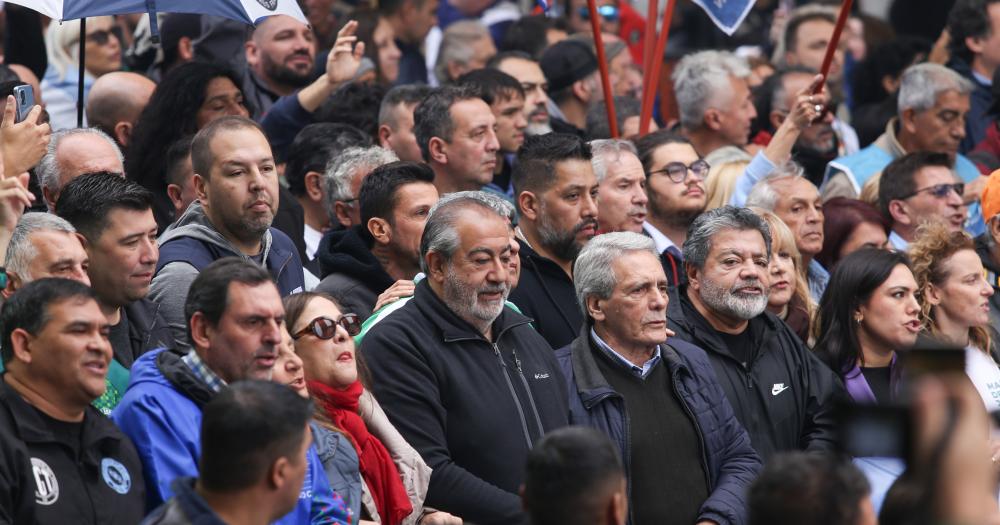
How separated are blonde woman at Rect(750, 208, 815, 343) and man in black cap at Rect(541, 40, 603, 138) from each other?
3256 mm

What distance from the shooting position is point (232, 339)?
4465 mm

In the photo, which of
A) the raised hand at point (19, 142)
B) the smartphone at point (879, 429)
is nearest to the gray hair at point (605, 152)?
the raised hand at point (19, 142)

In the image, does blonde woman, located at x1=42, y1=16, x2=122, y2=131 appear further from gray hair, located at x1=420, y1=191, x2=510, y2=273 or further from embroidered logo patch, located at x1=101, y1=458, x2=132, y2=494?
embroidered logo patch, located at x1=101, y1=458, x2=132, y2=494

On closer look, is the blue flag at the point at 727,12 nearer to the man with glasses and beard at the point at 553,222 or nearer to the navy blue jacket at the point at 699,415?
the man with glasses and beard at the point at 553,222

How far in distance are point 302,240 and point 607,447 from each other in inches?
162

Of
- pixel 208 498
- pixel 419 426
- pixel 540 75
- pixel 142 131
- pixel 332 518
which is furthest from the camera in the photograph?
pixel 540 75

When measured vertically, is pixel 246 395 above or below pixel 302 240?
above

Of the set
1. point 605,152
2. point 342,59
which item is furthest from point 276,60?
point 605,152

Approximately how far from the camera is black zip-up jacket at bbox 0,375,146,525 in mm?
3977

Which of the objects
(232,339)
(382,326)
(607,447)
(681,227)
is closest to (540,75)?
(681,227)

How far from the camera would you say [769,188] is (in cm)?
803

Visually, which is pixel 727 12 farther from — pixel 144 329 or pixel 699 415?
pixel 144 329

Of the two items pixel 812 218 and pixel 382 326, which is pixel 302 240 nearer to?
pixel 382 326

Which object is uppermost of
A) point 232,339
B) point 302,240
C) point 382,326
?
point 232,339
